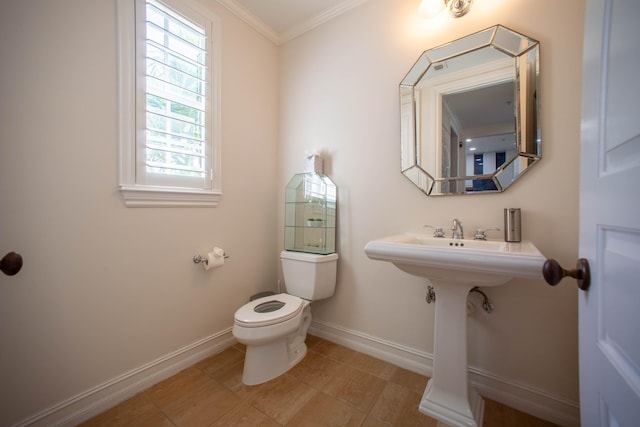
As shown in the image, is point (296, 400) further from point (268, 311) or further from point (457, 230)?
point (457, 230)

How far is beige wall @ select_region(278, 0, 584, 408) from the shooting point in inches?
47.1

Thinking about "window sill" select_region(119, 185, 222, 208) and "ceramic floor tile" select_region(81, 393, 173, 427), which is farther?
"window sill" select_region(119, 185, 222, 208)

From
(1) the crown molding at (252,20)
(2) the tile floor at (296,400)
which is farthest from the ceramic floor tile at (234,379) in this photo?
(1) the crown molding at (252,20)

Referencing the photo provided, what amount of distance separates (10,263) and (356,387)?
1.64 m

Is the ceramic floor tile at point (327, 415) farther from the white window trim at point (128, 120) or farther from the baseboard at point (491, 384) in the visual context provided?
the white window trim at point (128, 120)

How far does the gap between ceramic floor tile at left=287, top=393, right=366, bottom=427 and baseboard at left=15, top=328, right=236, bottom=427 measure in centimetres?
84

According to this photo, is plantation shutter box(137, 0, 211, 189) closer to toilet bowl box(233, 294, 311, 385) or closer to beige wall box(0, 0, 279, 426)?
beige wall box(0, 0, 279, 426)

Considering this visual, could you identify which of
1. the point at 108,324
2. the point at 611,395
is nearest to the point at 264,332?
the point at 108,324

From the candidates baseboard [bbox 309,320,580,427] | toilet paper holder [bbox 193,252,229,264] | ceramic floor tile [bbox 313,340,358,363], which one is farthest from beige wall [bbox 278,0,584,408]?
toilet paper holder [bbox 193,252,229,264]

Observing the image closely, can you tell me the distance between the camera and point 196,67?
1.66m

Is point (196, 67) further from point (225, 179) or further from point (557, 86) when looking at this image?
point (557, 86)

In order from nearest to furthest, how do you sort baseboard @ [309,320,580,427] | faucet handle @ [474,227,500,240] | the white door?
1. the white door
2. baseboard @ [309,320,580,427]
3. faucet handle @ [474,227,500,240]

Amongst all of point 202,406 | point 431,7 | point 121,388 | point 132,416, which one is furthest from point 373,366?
point 431,7

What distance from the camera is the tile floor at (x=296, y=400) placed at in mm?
1218
